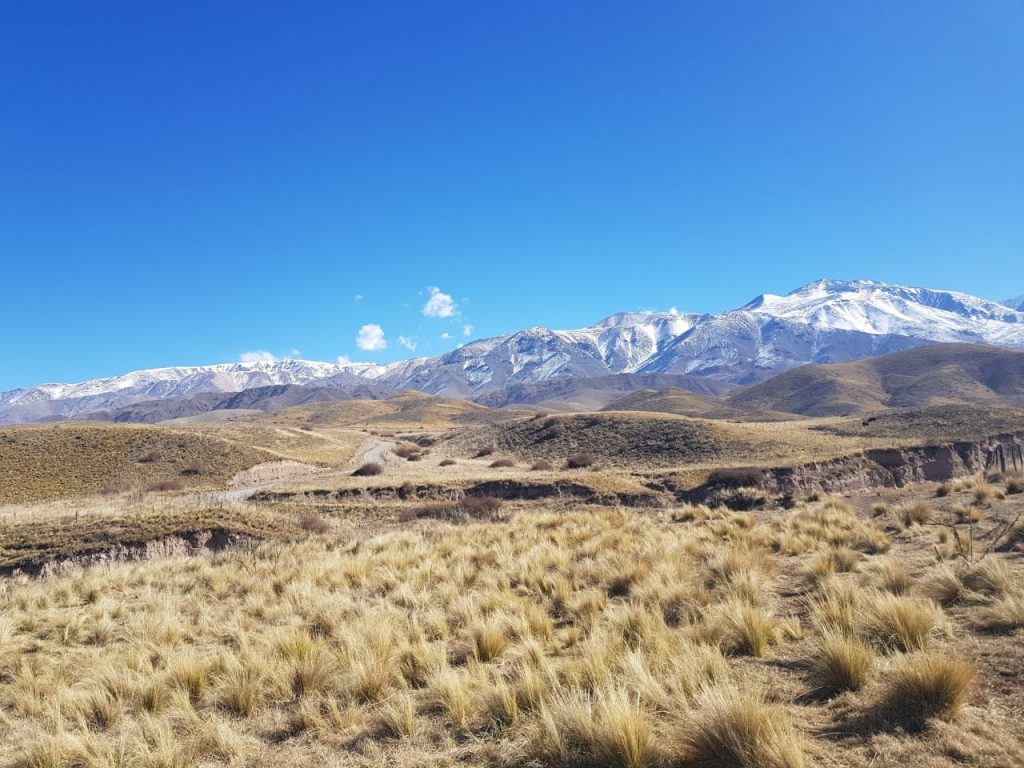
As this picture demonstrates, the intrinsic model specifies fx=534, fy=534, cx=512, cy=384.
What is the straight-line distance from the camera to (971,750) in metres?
3.70

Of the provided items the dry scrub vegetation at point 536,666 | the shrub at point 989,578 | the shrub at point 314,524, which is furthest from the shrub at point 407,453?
the shrub at point 989,578

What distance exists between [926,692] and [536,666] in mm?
3774

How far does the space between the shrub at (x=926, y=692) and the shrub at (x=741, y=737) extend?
0.93 metres

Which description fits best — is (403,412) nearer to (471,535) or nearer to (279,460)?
(279,460)

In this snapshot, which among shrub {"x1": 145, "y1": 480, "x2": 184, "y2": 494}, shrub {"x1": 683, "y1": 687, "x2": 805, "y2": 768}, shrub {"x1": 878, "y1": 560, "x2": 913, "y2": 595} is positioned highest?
shrub {"x1": 683, "y1": 687, "x2": 805, "y2": 768}

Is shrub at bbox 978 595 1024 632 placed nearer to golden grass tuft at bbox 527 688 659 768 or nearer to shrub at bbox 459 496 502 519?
golden grass tuft at bbox 527 688 659 768

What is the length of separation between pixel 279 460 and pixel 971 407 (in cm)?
6302

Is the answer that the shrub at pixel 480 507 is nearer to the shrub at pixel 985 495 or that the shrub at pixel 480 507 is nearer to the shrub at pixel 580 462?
Answer: the shrub at pixel 580 462

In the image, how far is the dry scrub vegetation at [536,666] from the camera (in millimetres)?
4219

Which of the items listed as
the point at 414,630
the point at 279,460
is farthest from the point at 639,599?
the point at 279,460

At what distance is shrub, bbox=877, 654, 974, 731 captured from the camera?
420 cm

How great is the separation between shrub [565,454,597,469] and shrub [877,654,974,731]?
3904 cm

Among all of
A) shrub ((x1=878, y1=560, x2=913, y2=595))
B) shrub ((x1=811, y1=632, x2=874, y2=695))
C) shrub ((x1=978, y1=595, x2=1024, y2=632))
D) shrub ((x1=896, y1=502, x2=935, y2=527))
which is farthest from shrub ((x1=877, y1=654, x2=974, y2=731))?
shrub ((x1=896, y1=502, x2=935, y2=527))

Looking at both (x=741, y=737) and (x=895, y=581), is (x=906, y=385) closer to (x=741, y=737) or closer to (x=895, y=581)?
(x=895, y=581)
